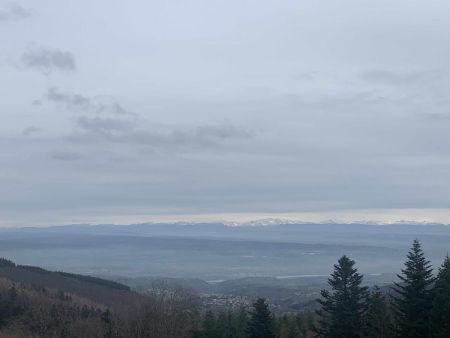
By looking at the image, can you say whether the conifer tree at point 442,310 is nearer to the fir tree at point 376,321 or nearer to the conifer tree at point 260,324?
the fir tree at point 376,321

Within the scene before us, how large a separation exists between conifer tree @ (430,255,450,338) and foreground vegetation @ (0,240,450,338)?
0.12 ft

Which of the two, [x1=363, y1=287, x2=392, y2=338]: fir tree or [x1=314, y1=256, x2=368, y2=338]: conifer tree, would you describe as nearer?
[x1=363, y1=287, x2=392, y2=338]: fir tree

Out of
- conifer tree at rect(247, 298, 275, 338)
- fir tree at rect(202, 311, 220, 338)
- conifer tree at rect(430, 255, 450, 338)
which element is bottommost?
fir tree at rect(202, 311, 220, 338)

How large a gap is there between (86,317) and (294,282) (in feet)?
292

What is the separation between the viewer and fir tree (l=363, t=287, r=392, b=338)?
Answer: 3412 cm

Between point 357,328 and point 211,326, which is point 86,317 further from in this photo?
point 357,328

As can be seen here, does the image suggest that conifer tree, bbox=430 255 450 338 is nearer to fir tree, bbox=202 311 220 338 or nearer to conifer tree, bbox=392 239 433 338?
conifer tree, bbox=392 239 433 338

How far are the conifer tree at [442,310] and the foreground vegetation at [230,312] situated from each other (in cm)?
4

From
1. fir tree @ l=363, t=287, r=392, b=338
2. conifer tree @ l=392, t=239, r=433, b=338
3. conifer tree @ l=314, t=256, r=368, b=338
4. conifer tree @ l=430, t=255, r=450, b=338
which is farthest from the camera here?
conifer tree @ l=314, t=256, r=368, b=338

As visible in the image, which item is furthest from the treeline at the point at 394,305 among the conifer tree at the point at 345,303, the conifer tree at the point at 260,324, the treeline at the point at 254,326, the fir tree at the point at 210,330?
the fir tree at the point at 210,330

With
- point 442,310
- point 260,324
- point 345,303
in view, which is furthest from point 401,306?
point 260,324

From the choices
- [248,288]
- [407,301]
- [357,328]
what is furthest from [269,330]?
[248,288]

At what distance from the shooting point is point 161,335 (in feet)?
178

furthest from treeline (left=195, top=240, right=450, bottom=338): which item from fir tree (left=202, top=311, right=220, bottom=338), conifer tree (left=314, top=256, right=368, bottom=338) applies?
fir tree (left=202, top=311, right=220, bottom=338)
